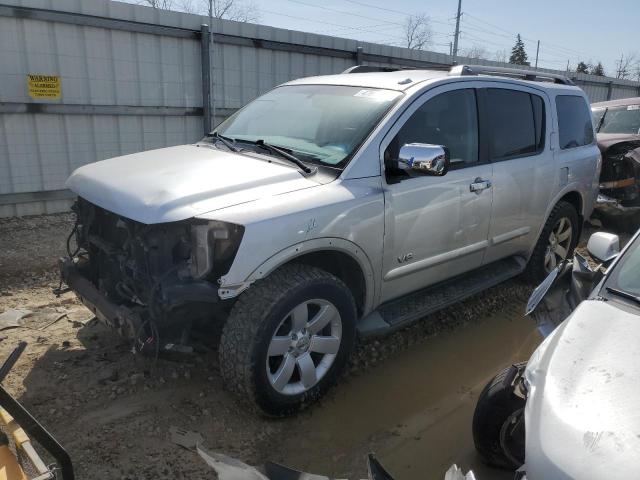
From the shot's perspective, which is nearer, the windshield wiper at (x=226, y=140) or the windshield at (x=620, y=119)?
the windshield wiper at (x=226, y=140)

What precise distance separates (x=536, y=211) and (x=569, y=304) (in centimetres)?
182

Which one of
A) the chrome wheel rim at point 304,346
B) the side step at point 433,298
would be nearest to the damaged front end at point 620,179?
the side step at point 433,298

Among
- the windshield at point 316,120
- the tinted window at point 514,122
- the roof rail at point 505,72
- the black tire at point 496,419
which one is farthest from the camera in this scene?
the tinted window at point 514,122

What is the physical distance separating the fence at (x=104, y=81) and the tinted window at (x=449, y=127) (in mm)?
2698

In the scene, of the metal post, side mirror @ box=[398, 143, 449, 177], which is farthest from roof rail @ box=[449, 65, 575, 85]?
the metal post

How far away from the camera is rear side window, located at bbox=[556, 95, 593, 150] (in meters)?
4.96

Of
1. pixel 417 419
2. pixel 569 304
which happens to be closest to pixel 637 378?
pixel 569 304

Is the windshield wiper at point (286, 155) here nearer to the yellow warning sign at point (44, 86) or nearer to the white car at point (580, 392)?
the white car at point (580, 392)

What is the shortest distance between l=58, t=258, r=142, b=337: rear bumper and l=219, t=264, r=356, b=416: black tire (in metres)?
0.50

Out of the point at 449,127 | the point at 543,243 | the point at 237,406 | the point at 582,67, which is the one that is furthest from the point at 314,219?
the point at 582,67

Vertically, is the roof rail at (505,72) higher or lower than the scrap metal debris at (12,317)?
higher

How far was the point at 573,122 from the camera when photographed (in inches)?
203

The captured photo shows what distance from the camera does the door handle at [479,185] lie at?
3879 millimetres

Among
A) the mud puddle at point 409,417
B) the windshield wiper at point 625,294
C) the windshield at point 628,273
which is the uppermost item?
the windshield at point 628,273
